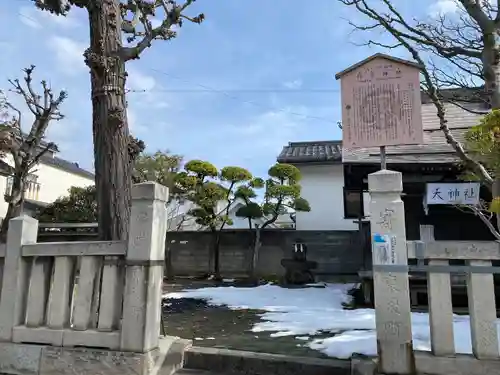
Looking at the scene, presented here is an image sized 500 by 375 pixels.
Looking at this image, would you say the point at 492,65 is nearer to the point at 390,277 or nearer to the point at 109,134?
the point at 390,277

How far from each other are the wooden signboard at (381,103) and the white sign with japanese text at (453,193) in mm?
4430

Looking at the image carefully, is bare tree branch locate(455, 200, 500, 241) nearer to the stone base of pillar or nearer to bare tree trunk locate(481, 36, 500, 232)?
bare tree trunk locate(481, 36, 500, 232)

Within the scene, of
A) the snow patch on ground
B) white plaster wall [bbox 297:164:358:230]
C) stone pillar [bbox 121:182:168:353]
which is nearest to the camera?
stone pillar [bbox 121:182:168:353]

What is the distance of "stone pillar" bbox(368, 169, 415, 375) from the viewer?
346 centimetres

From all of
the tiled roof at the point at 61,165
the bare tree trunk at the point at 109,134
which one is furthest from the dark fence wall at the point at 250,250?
the tiled roof at the point at 61,165

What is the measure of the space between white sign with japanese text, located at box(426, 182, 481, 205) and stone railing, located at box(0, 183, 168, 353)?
6.39 metres

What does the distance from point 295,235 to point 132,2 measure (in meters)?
8.90

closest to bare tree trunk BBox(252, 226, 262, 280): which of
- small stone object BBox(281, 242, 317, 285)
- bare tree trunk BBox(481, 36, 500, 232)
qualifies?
small stone object BBox(281, 242, 317, 285)

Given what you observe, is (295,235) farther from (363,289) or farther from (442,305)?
(442,305)

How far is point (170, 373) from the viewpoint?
12.9 ft

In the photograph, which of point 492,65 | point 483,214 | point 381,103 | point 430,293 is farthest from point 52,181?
point 430,293

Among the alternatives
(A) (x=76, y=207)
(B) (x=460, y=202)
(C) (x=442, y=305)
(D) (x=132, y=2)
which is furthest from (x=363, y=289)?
(A) (x=76, y=207)

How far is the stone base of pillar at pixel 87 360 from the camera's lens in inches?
145

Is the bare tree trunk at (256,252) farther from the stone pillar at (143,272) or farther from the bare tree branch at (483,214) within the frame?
the stone pillar at (143,272)
